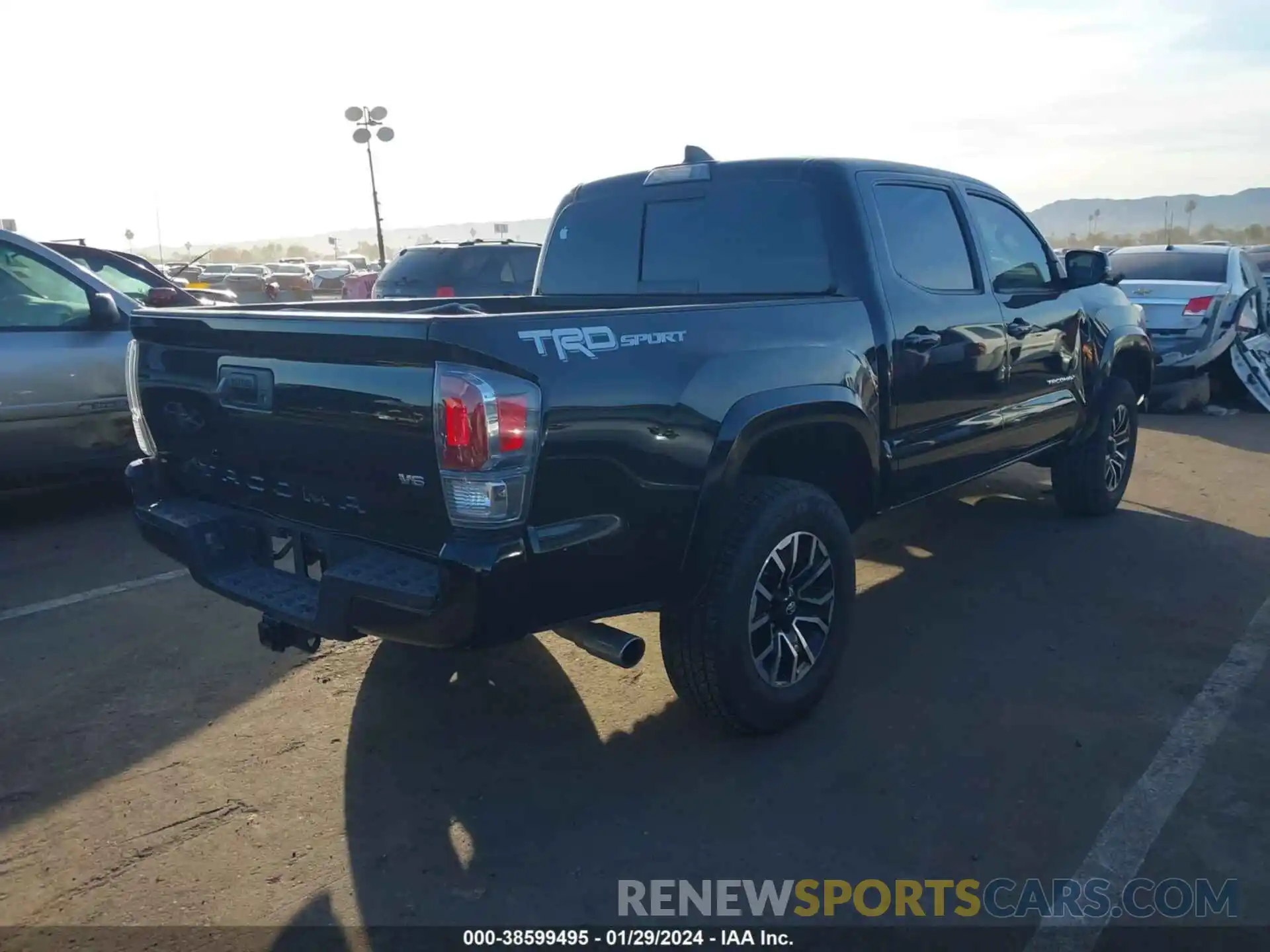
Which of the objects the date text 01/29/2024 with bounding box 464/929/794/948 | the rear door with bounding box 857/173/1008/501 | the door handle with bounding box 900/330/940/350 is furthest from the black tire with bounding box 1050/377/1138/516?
the date text 01/29/2024 with bounding box 464/929/794/948

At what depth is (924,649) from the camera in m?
4.36

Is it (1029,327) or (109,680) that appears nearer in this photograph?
(109,680)

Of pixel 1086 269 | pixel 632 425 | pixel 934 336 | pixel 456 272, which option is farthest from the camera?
pixel 456 272

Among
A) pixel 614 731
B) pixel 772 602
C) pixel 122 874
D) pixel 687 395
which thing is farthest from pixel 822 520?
pixel 122 874

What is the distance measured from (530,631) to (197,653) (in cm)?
218

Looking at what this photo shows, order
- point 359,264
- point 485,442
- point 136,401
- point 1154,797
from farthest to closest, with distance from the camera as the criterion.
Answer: point 359,264 < point 136,401 < point 1154,797 < point 485,442

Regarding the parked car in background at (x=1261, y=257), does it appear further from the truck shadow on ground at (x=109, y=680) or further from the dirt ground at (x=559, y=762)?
the truck shadow on ground at (x=109, y=680)

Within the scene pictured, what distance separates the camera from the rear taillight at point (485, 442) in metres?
2.56

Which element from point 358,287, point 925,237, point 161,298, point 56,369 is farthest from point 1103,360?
point 358,287

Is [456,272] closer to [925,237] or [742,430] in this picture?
[925,237]

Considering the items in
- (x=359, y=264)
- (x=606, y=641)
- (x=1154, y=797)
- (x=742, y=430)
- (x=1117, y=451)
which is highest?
(x=359, y=264)

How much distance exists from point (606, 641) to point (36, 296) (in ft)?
16.6

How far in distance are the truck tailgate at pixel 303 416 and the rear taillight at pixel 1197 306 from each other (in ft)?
32.1

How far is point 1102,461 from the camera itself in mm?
6066
